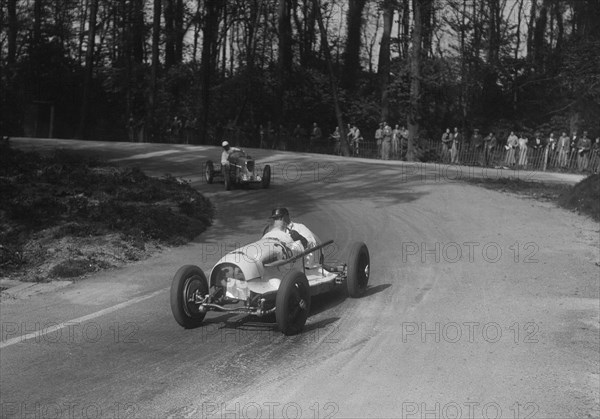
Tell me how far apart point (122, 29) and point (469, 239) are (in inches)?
1993

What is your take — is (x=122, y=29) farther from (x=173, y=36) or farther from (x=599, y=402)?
(x=599, y=402)

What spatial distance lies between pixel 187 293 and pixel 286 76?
150ft

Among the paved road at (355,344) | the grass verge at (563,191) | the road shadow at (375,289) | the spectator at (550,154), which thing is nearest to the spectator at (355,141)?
the spectator at (550,154)

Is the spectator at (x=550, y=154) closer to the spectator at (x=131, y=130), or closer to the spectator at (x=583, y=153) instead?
the spectator at (x=583, y=153)

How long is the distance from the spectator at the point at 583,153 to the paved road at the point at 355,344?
20.1 m

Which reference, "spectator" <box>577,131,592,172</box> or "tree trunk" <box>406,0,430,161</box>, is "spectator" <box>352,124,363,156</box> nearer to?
"tree trunk" <box>406,0,430,161</box>

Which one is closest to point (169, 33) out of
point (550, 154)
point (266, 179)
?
point (550, 154)

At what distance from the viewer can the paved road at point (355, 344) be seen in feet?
22.0

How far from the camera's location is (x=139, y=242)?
46.1 feet

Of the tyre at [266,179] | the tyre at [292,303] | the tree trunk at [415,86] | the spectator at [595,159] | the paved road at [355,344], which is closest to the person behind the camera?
the paved road at [355,344]

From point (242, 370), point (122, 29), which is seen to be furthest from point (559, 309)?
point (122, 29)

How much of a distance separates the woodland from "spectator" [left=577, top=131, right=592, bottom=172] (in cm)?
593

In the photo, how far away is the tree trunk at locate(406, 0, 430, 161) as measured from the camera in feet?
126

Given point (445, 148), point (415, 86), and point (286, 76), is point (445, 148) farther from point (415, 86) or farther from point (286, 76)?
point (286, 76)
